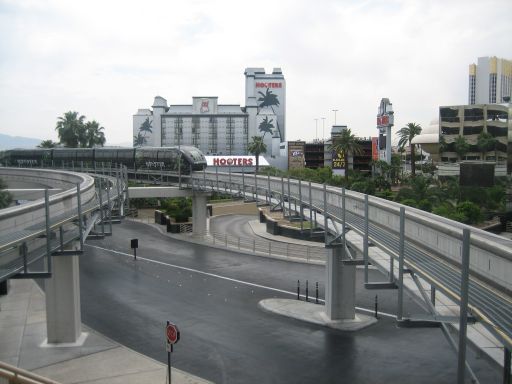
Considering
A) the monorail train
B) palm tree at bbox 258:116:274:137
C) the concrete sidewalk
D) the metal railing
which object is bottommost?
the metal railing

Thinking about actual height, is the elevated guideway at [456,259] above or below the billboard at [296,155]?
below

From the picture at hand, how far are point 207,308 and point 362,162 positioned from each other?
3763 inches

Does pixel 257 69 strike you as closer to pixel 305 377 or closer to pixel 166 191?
pixel 166 191

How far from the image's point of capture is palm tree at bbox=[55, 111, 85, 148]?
98.9m

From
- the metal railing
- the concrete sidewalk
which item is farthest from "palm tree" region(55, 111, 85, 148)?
the concrete sidewalk

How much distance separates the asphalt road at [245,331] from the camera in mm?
17547

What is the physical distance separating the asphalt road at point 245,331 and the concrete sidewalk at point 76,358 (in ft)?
2.47

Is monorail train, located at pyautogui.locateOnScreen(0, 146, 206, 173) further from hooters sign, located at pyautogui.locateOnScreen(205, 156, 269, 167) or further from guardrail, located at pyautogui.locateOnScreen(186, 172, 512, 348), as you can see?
hooters sign, located at pyautogui.locateOnScreen(205, 156, 269, 167)

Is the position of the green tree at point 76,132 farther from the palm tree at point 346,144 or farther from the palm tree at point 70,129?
the palm tree at point 346,144


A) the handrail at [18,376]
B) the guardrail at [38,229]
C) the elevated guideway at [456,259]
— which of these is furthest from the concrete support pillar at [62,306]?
the elevated guideway at [456,259]

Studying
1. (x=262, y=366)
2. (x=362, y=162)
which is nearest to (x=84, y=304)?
(x=262, y=366)

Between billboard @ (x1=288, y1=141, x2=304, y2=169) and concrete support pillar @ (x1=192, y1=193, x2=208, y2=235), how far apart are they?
73631mm

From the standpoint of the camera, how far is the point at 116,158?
60250 millimetres

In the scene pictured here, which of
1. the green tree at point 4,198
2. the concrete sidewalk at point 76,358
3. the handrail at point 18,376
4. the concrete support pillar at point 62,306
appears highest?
the green tree at point 4,198
